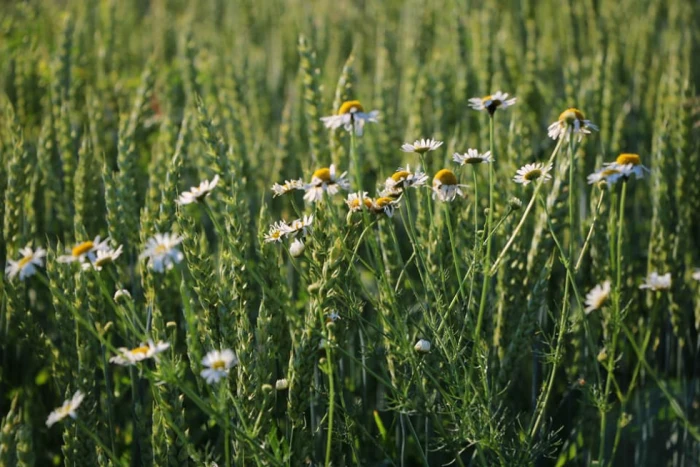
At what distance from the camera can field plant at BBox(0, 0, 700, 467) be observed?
1.17 metres

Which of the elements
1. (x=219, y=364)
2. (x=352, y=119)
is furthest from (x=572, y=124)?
(x=219, y=364)

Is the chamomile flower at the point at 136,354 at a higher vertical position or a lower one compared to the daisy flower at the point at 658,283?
higher

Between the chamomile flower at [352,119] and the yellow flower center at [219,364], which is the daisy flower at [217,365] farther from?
the chamomile flower at [352,119]

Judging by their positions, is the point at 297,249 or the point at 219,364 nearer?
the point at 219,364

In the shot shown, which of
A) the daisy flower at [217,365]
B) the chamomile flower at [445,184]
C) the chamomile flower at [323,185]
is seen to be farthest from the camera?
the chamomile flower at [445,184]

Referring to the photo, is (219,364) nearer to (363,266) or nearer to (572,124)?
(572,124)

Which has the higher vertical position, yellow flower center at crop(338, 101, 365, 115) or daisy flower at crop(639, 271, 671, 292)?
yellow flower center at crop(338, 101, 365, 115)

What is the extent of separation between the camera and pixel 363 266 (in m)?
2.09

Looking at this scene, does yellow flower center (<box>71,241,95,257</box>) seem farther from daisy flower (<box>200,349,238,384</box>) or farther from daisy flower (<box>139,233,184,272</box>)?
daisy flower (<box>200,349,238,384</box>)

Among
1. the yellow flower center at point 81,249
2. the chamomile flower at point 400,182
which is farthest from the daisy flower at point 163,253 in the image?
the chamomile flower at point 400,182

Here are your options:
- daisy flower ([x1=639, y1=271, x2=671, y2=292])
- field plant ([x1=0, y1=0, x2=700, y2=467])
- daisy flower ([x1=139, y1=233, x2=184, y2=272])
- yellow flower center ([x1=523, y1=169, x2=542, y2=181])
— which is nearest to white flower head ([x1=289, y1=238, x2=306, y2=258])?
field plant ([x1=0, y1=0, x2=700, y2=467])

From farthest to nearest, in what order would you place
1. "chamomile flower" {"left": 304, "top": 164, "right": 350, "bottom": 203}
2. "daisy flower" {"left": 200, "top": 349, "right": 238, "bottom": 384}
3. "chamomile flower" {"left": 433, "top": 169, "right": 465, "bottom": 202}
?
1. "chamomile flower" {"left": 433, "top": 169, "right": 465, "bottom": 202}
2. "chamomile flower" {"left": 304, "top": 164, "right": 350, "bottom": 203}
3. "daisy flower" {"left": 200, "top": 349, "right": 238, "bottom": 384}

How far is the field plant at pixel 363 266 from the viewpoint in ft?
3.84

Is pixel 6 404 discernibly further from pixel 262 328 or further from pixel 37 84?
pixel 37 84
